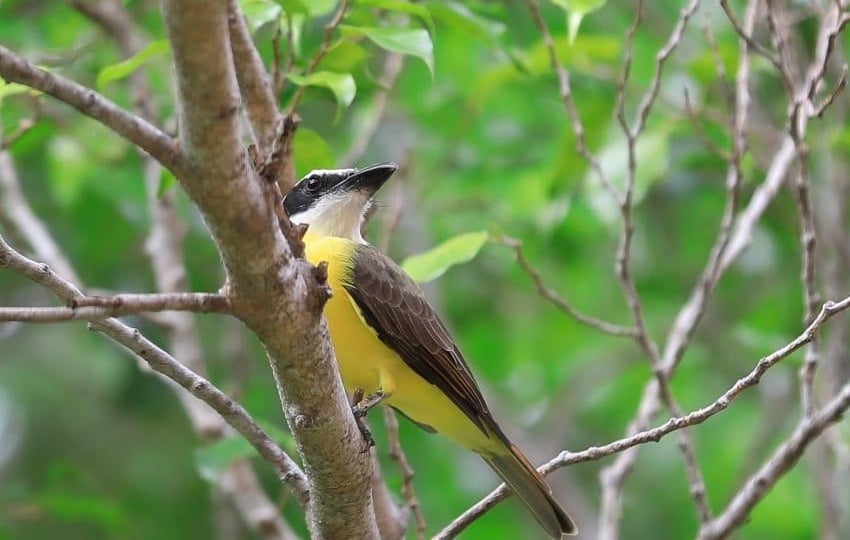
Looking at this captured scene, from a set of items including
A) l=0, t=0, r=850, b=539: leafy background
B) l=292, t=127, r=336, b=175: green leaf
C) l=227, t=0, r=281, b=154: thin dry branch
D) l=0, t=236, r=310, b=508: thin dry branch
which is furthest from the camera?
l=0, t=0, r=850, b=539: leafy background

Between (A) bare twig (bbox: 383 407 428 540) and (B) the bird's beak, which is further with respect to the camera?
(B) the bird's beak

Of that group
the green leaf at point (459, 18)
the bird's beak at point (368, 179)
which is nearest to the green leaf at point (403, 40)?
the green leaf at point (459, 18)

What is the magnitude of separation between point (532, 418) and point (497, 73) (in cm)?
295

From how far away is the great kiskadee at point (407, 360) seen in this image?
14.4 ft

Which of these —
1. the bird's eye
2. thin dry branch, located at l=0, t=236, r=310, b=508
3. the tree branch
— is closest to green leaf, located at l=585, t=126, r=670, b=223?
the bird's eye

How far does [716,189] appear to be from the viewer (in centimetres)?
729

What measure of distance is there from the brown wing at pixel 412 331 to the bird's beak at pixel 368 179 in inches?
16.7

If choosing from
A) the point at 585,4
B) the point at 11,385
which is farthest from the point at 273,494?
the point at 585,4

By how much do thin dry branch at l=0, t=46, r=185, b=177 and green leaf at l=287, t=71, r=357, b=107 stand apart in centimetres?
152

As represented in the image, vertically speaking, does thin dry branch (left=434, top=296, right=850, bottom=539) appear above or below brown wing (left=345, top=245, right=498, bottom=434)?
below

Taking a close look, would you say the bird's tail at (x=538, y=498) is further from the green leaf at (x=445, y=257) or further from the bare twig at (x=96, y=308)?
the bare twig at (x=96, y=308)

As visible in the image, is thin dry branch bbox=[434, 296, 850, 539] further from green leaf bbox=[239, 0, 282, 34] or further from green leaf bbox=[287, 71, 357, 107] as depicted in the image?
green leaf bbox=[239, 0, 282, 34]

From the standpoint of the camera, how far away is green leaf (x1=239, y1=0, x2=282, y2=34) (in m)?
3.79

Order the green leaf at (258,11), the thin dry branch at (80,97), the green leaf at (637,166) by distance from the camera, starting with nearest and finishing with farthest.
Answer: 1. the thin dry branch at (80,97)
2. the green leaf at (258,11)
3. the green leaf at (637,166)
